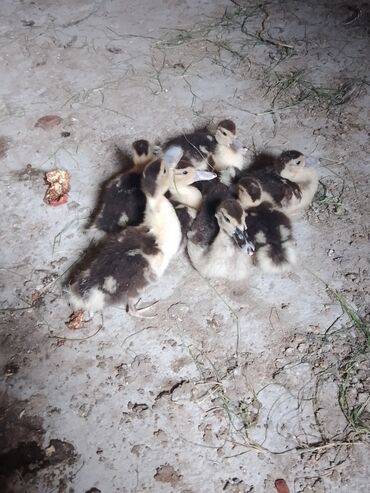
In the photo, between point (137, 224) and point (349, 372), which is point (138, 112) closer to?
point (137, 224)

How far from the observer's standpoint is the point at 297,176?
2.74 metres

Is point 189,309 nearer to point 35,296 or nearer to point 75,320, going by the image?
point 75,320

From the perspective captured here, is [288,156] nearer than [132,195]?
No

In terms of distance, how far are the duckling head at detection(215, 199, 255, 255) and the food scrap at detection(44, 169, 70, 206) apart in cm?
104

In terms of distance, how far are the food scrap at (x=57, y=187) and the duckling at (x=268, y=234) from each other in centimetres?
106

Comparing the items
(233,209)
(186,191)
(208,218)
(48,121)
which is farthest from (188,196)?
(48,121)

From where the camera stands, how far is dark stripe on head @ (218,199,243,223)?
226 centimetres

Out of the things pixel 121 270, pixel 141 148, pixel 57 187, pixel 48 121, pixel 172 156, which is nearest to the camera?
pixel 121 270

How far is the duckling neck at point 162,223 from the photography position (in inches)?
92.5

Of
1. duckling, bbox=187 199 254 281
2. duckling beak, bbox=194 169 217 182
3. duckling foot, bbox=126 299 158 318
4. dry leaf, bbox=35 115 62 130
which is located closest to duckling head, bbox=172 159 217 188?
duckling beak, bbox=194 169 217 182

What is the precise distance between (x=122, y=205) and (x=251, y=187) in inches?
25.1

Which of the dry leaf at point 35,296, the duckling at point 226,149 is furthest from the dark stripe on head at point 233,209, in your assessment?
the dry leaf at point 35,296

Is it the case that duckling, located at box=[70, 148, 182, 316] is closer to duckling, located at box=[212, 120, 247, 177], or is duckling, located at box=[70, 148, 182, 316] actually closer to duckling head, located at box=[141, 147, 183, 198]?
duckling head, located at box=[141, 147, 183, 198]

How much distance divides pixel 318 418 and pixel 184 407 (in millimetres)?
547
